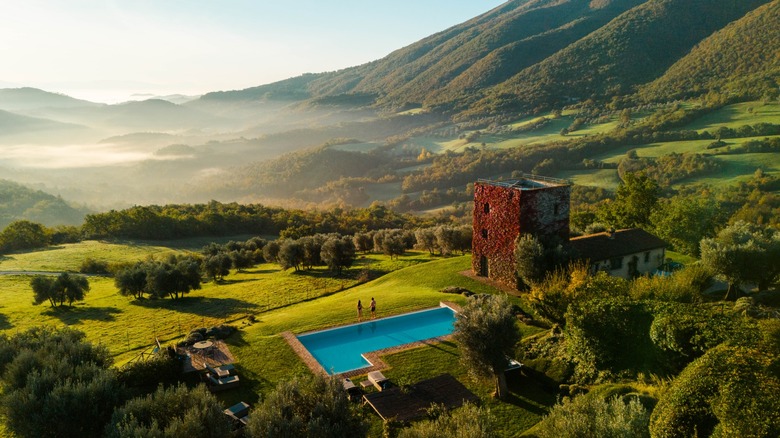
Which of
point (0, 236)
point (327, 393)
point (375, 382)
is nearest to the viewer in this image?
point (327, 393)

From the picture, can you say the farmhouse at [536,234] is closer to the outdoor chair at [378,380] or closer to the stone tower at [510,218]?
the stone tower at [510,218]

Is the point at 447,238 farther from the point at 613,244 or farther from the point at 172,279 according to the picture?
the point at 172,279

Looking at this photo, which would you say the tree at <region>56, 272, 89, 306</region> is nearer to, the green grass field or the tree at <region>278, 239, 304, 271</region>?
the tree at <region>278, 239, 304, 271</region>

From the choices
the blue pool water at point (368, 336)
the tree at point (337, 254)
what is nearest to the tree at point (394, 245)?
the tree at point (337, 254)

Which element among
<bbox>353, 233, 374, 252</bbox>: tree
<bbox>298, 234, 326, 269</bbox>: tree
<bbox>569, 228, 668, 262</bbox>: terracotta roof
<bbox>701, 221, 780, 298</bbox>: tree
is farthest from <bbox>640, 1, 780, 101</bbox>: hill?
<bbox>298, 234, 326, 269</bbox>: tree

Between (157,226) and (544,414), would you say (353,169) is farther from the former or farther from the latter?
(544,414)

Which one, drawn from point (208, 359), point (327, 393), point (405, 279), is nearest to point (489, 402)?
point (327, 393)
